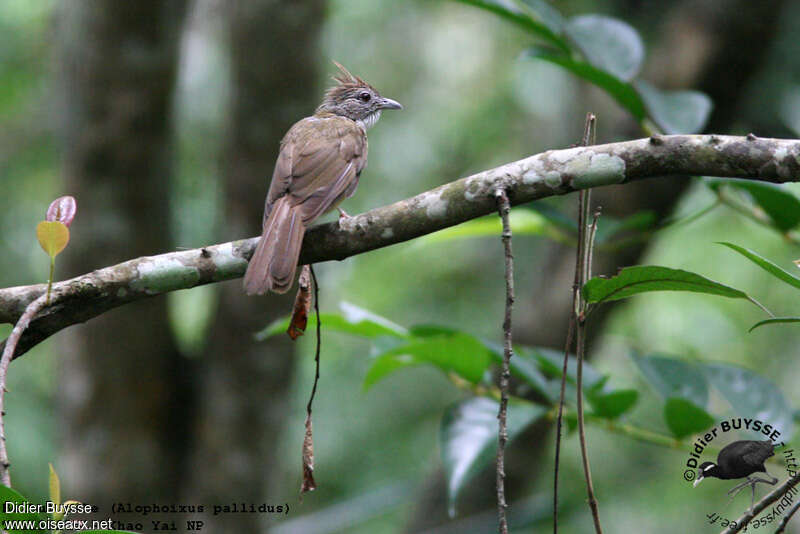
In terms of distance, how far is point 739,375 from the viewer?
2.89 metres

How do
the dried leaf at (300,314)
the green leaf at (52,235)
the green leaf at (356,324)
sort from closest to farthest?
the green leaf at (52,235), the dried leaf at (300,314), the green leaf at (356,324)

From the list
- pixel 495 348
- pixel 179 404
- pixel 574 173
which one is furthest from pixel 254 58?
pixel 574 173

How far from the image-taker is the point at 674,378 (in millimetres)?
2875

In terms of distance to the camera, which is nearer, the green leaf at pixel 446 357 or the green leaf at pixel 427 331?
the green leaf at pixel 446 357

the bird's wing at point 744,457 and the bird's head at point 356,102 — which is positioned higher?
the bird's head at point 356,102

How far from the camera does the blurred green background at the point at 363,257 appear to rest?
4660 mm

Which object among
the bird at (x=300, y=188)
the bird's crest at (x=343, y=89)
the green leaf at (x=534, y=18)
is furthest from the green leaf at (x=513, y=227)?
the bird's crest at (x=343, y=89)

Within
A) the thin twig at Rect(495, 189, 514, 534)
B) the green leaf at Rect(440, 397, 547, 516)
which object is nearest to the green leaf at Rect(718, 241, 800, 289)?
the thin twig at Rect(495, 189, 514, 534)

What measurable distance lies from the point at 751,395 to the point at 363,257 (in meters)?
5.60

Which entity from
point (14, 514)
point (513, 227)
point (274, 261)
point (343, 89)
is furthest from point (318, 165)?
point (14, 514)

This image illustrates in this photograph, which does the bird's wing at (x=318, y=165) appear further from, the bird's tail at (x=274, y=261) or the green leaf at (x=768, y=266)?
the green leaf at (x=768, y=266)

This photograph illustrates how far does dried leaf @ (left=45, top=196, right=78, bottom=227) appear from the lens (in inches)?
78.5

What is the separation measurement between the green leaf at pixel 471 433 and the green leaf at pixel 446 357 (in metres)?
0.13

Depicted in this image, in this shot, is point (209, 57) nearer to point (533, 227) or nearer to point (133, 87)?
point (133, 87)
